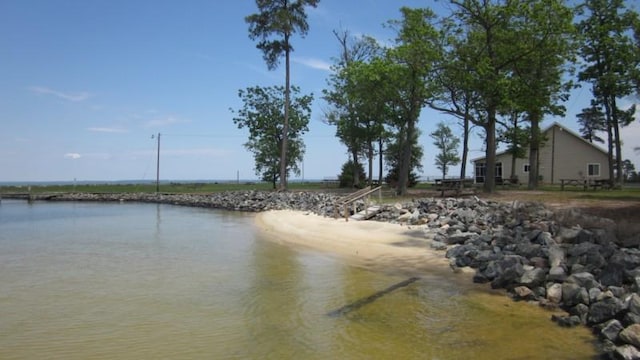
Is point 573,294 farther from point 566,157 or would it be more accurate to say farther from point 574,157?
point 574,157

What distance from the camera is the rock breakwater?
7734 millimetres

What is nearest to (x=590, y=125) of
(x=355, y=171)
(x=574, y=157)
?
(x=574, y=157)

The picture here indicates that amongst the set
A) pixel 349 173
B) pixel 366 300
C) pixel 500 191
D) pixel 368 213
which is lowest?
pixel 366 300

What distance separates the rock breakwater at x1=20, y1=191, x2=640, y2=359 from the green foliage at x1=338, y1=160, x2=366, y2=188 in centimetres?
2522

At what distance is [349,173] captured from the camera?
46.5 meters

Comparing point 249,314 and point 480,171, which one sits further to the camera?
point 480,171

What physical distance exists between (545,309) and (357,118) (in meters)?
33.5

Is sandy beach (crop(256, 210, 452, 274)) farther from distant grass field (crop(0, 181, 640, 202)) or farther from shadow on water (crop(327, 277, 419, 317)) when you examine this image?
distant grass field (crop(0, 181, 640, 202))

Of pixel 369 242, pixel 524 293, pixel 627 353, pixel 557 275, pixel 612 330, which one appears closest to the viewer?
pixel 627 353

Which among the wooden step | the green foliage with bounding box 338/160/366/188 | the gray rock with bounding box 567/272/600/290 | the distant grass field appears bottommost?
the gray rock with bounding box 567/272/600/290

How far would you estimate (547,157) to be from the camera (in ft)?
153

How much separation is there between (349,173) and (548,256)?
3567 centimetres

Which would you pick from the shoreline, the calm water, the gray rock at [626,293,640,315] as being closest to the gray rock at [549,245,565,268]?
the calm water

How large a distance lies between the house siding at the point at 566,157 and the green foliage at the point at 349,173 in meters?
14.5
